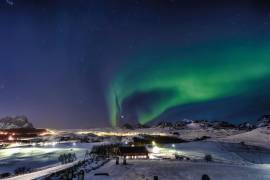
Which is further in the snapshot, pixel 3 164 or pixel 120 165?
pixel 3 164

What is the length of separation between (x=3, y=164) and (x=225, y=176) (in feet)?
195

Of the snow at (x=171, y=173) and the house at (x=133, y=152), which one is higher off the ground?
the house at (x=133, y=152)

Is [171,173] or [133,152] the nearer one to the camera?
[171,173]

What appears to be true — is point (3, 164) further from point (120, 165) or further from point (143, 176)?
point (143, 176)

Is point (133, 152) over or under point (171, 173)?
over

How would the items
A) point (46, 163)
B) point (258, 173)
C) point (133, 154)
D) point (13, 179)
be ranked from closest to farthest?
point (258, 173), point (13, 179), point (133, 154), point (46, 163)

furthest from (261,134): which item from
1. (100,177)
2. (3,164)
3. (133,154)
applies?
(100,177)

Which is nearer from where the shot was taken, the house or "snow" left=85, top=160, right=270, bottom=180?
"snow" left=85, top=160, right=270, bottom=180

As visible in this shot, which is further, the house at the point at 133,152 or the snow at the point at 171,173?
the house at the point at 133,152

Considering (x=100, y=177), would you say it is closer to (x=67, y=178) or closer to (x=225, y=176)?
(x=67, y=178)

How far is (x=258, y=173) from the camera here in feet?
127

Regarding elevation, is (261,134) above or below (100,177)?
above

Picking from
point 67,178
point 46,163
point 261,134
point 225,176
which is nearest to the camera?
point 67,178

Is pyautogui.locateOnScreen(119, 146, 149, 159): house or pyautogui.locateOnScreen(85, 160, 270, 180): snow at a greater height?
pyautogui.locateOnScreen(119, 146, 149, 159): house
